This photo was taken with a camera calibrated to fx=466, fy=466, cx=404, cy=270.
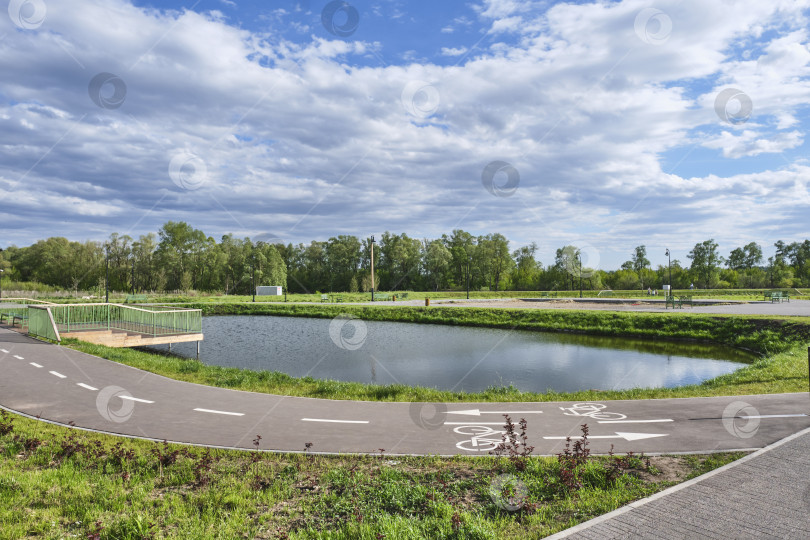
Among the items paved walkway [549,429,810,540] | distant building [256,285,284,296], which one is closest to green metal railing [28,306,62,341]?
paved walkway [549,429,810,540]

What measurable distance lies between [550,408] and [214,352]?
1865 cm

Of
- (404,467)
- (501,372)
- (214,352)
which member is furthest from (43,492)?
(214,352)

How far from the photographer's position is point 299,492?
19.7 ft

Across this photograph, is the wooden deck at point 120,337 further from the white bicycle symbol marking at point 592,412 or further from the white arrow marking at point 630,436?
the white arrow marking at point 630,436

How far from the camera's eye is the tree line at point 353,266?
3253 inches

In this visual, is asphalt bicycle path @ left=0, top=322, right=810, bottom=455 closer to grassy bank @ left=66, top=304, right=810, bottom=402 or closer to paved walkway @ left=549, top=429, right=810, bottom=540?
grassy bank @ left=66, top=304, right=810, bottom=402

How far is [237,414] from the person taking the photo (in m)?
9.68

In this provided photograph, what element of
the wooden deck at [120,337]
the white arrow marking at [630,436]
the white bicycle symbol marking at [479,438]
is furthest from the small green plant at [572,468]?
the wooden deck at [120,337]

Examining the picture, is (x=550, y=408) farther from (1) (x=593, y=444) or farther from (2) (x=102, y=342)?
(2) (x=102, y=342)

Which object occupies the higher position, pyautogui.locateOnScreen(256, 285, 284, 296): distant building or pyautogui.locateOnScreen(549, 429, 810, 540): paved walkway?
pyautogui.locateOnScreen(256, 285, 284, 296): distant building

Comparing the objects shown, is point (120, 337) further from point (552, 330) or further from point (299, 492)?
point (552, 330)

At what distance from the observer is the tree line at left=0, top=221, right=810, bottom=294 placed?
82.6 metres

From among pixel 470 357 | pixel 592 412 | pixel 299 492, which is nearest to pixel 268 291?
pixel 470 357

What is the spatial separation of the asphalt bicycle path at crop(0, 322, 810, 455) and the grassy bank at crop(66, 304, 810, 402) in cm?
107
